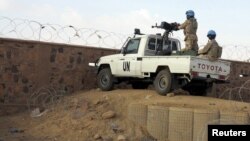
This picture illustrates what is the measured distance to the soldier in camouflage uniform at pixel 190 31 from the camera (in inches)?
558

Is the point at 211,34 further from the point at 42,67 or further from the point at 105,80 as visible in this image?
the point at 42,67

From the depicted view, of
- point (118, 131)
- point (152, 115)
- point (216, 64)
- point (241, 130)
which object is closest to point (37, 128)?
point (118, 131)

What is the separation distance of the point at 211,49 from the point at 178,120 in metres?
3.01

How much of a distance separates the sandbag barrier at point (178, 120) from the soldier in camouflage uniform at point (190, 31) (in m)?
2.84

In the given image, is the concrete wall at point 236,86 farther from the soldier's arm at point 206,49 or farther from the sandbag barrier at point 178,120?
the sandbag barrier at point 178,120

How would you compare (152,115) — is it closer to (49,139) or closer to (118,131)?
(118,131)

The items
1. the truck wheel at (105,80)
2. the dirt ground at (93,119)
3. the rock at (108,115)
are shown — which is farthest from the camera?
the truck wheel at (105,80)

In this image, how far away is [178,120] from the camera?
38.4ft

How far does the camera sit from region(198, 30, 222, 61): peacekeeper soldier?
45.0 feet

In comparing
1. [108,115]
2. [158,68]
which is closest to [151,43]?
[158,68]

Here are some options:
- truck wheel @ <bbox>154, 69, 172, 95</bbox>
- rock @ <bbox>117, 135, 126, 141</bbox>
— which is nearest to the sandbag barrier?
rock @ <bbox>117, 135, 126, 141</bbox>

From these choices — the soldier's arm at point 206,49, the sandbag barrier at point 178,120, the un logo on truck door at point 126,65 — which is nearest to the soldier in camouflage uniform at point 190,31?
the soldier's arm at point 206,49

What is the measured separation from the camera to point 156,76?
1412 cm

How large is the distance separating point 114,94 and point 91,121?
2098 millimetres
